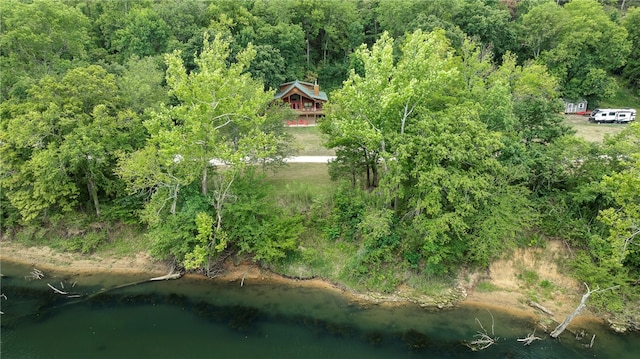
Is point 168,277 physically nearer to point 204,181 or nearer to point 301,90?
point 204,181

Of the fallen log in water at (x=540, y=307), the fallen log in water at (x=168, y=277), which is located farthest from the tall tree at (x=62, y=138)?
the fallen log in water at (x=540, y=307)

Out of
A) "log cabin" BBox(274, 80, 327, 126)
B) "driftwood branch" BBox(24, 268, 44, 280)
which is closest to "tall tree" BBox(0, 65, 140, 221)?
"driftwood branch" BBox(24, 268, 44, 280)

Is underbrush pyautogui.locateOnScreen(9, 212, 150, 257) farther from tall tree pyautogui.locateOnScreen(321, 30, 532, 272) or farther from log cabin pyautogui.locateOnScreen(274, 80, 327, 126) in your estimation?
log cabin pyautogui.locateOnScreen(274, 80, 327, 126)

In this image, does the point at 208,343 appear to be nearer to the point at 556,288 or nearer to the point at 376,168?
the point at 376,168

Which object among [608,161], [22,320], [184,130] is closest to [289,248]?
[184,130]

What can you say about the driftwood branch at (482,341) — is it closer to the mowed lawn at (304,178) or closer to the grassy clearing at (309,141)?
the mowed lawn at (304,178)

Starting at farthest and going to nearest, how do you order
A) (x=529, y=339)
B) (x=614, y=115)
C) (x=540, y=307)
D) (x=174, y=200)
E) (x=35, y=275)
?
(x=614, y=115)
(x=35, y=275)
(x=174, y=200)
(x=540, y=307)
(x=529, y=339)

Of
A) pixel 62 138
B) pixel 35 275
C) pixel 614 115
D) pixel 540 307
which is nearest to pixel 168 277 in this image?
pixel 35 275
